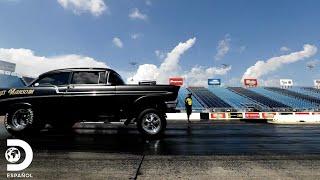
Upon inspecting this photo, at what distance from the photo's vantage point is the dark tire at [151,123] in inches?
416

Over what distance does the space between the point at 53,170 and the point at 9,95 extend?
17.3 ft

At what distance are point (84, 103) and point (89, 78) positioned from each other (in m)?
0.78

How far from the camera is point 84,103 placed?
34.4ft

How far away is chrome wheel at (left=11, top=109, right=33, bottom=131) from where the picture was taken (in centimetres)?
1038

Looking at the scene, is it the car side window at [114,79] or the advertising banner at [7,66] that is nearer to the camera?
the car side window at [114,79]

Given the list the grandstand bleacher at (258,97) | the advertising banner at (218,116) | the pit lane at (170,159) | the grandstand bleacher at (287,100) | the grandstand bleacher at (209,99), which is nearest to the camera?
the pit lane at (170,159)

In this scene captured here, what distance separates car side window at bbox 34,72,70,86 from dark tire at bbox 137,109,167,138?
2464 millimetres

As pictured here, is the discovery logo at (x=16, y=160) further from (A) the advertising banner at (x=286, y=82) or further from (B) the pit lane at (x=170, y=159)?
(A) the advertising banner at (x=286, y=82)

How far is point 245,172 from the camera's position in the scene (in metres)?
6.11

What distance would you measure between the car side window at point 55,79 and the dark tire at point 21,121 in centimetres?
87

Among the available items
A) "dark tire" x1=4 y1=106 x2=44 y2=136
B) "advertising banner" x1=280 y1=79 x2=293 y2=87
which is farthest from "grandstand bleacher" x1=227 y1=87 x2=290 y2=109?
"dark tire" x1=4 y1=106 x2=44 y2=136

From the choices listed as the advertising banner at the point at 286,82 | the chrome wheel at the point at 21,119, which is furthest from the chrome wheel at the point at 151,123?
the advertising banner at the point at 286,82

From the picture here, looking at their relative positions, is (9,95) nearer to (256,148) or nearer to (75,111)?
(75,111)

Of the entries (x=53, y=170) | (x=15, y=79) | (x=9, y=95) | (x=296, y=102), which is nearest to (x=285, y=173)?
(x=53, y=170)
